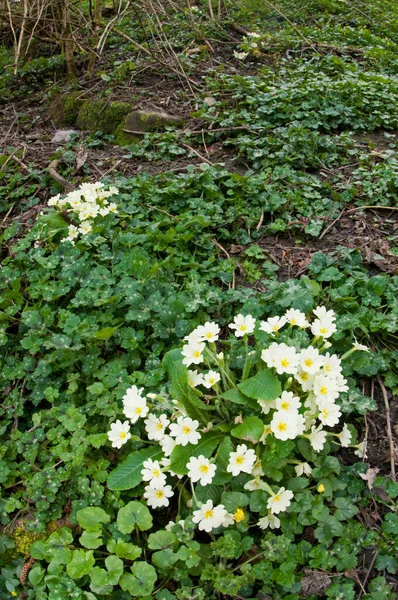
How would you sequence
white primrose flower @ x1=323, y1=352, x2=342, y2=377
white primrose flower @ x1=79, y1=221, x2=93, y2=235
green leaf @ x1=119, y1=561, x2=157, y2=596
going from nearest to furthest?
green leaf @ x1=119, y1=561, x2=157, y2=596 → white primrose flower @ x1=323, y1=352, x2=342, y2=377 → white primrose flower @ x1=79, y1=221, x2=93, y2=235

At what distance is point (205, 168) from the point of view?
3.75 metres

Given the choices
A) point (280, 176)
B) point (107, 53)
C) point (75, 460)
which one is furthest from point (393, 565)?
point (107, 53)

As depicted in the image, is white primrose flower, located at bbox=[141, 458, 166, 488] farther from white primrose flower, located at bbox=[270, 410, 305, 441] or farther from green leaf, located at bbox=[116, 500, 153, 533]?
white primrose flower, located at bbox=[270, 410, 305, 441]

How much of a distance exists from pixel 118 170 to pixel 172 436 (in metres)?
2.66

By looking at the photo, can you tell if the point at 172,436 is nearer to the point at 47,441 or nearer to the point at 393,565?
the point at 47,441

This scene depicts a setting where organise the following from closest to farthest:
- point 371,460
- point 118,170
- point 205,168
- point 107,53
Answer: point 371,460 → point 205,168 → point 118,170 → point 107,53

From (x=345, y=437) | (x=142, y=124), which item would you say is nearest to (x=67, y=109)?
(x=142, y=124)

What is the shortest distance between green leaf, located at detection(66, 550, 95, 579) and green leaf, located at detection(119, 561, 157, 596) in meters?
0.14

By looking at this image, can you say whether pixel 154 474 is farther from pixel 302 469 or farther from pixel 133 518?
pixel 302 469

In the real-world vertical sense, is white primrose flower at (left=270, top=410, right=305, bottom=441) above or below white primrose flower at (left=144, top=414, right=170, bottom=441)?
above

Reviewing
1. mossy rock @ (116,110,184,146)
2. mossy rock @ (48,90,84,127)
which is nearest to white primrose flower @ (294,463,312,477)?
mossy rock @ (116,110,184,146)

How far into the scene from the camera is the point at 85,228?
10.7 ft

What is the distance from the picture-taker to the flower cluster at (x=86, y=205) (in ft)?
10.7

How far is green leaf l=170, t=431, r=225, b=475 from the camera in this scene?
2.01m
